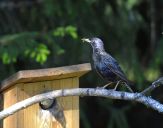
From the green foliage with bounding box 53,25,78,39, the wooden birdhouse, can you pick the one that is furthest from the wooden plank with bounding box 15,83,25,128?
the green foliage with bounding box 53,25,78,39

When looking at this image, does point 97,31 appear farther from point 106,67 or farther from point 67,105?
point 106,67

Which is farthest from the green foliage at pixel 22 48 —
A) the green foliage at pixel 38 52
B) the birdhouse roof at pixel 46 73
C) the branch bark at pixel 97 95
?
the branch bark at pixel 97 95

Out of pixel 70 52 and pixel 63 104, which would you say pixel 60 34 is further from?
pixel 63 104

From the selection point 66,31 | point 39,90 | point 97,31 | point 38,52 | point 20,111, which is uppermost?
point 97,31

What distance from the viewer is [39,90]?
427 cm

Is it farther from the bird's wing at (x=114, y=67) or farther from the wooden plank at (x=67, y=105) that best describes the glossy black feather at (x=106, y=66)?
the wooden plank at (x=67, y=105)

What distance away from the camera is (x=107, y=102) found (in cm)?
741

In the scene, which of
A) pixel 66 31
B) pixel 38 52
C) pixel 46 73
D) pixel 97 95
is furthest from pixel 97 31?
pixel 97 95

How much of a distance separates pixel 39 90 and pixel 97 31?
9.70 feet

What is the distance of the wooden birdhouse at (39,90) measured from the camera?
4.12 m

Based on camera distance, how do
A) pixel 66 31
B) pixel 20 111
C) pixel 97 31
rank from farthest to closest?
pixel 97 31, pixel 66 31, pixel 20 111

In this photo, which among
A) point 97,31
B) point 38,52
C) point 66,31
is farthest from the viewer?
point 97,31

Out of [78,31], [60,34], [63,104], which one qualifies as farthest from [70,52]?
[63,104]

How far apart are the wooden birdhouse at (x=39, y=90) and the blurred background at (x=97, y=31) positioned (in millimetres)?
1856
